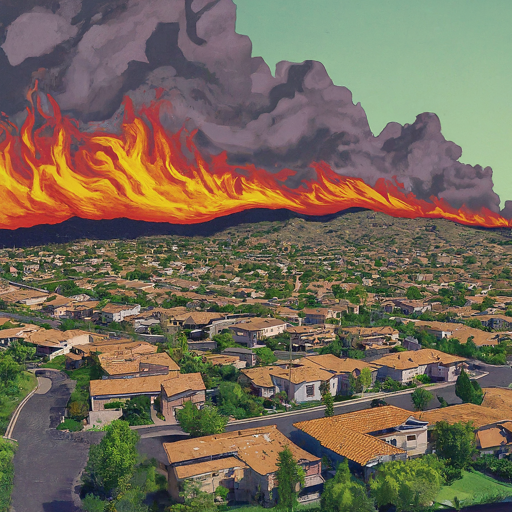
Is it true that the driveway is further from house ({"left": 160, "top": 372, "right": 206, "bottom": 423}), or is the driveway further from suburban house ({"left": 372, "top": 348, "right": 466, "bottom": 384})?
suburban house ({"left": 372, "top": 348, "right": 466, "bottom": 384})

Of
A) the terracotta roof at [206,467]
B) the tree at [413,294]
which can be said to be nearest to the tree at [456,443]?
the terracotta roof at [206,467]

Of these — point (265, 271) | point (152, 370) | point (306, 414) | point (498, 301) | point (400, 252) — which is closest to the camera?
point (306, 414)

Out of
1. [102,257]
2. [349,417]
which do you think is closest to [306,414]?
[349,417]

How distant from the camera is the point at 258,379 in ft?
66.9

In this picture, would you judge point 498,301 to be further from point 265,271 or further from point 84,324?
point 84,324

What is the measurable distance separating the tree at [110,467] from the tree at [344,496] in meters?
4.24

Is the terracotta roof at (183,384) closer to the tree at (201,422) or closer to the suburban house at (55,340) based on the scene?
the tree at (201,422)

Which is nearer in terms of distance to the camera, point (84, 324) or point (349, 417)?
point (349, 417)

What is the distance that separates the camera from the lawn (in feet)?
43.3

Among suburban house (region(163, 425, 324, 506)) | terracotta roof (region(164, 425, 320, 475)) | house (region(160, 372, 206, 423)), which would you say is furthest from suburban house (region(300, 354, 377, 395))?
suburban house (region(163, 425, 324, 506))

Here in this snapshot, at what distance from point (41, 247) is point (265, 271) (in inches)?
863

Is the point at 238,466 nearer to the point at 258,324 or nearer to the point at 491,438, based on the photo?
the point at 491,438

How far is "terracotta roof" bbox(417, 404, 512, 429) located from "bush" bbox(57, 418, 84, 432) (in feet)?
31.0

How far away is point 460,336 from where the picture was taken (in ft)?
93.0
